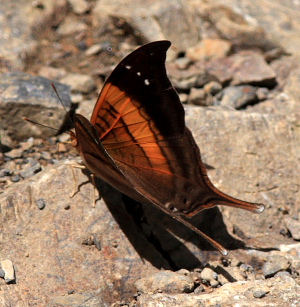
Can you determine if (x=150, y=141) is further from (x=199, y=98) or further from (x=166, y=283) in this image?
(x=199, y=98)

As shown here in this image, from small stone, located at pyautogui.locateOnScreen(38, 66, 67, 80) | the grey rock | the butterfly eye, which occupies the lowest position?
the butterfly eye

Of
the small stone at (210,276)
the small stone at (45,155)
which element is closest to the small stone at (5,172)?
the small stone at (45,155)

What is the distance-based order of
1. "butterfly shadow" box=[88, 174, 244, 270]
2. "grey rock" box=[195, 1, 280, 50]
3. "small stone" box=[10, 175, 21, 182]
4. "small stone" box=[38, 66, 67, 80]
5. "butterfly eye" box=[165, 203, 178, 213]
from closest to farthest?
"butterfly eye" box=[165, 203, 178, 213], "butterfly shadow" box=[88, 174, 244, 270], "small stone" box=[10, 175, 21, 182], "small stone" box=[38, 66, 67, 80], "grey rock" box=[195, 1, 280, 50]

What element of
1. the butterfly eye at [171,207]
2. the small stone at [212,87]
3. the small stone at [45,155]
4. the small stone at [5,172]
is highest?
the small stone at [212,87]

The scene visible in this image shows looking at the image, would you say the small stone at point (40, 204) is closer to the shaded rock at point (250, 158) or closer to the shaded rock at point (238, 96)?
the shaded rock at point (250, 158)

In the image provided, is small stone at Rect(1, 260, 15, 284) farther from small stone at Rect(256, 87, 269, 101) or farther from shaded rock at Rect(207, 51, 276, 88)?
small stone at Rect(256, 87, 269, 101)

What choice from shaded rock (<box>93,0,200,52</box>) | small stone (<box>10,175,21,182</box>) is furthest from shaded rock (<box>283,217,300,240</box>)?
shaded rock (<box>93,0,200,52</box>)

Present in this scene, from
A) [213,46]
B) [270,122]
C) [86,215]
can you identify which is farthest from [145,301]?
[213,46]
